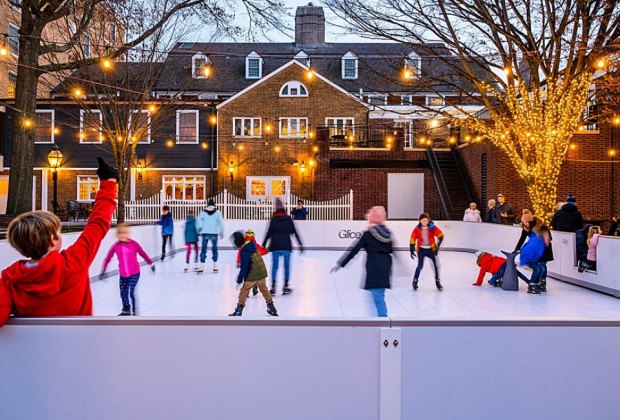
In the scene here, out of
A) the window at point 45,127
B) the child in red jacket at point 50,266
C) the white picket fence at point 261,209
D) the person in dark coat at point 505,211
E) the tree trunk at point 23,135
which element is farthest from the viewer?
the window at point 45,127

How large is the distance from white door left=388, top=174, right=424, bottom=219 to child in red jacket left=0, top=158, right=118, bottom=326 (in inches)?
1018

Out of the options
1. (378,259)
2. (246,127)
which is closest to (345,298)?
(378,259)

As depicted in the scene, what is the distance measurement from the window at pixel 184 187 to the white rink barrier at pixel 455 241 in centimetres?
1016

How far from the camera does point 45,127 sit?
98.6ft

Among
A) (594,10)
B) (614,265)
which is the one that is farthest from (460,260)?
(594,10)

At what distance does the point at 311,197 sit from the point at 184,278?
56.2 ft

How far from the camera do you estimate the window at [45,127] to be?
2983 cm

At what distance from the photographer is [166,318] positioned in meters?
3.04

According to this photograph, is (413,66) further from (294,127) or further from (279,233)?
(279,233)

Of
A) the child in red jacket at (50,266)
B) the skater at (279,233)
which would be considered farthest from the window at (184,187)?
the child in red jacket at (50,266)

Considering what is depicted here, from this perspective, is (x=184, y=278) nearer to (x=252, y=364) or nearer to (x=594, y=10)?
(x=252, y=364)

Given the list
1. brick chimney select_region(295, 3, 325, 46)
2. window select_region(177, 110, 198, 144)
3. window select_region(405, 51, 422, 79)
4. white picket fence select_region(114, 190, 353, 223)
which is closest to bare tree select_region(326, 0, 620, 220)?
window select_region(405, 51, 422, 79)

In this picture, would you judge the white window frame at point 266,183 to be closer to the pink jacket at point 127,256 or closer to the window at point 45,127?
the window at point 45,127

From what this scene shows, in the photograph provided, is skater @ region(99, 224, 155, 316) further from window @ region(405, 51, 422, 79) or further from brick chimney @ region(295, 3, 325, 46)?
brick chimney @ region(295, 3, 325, 46)
